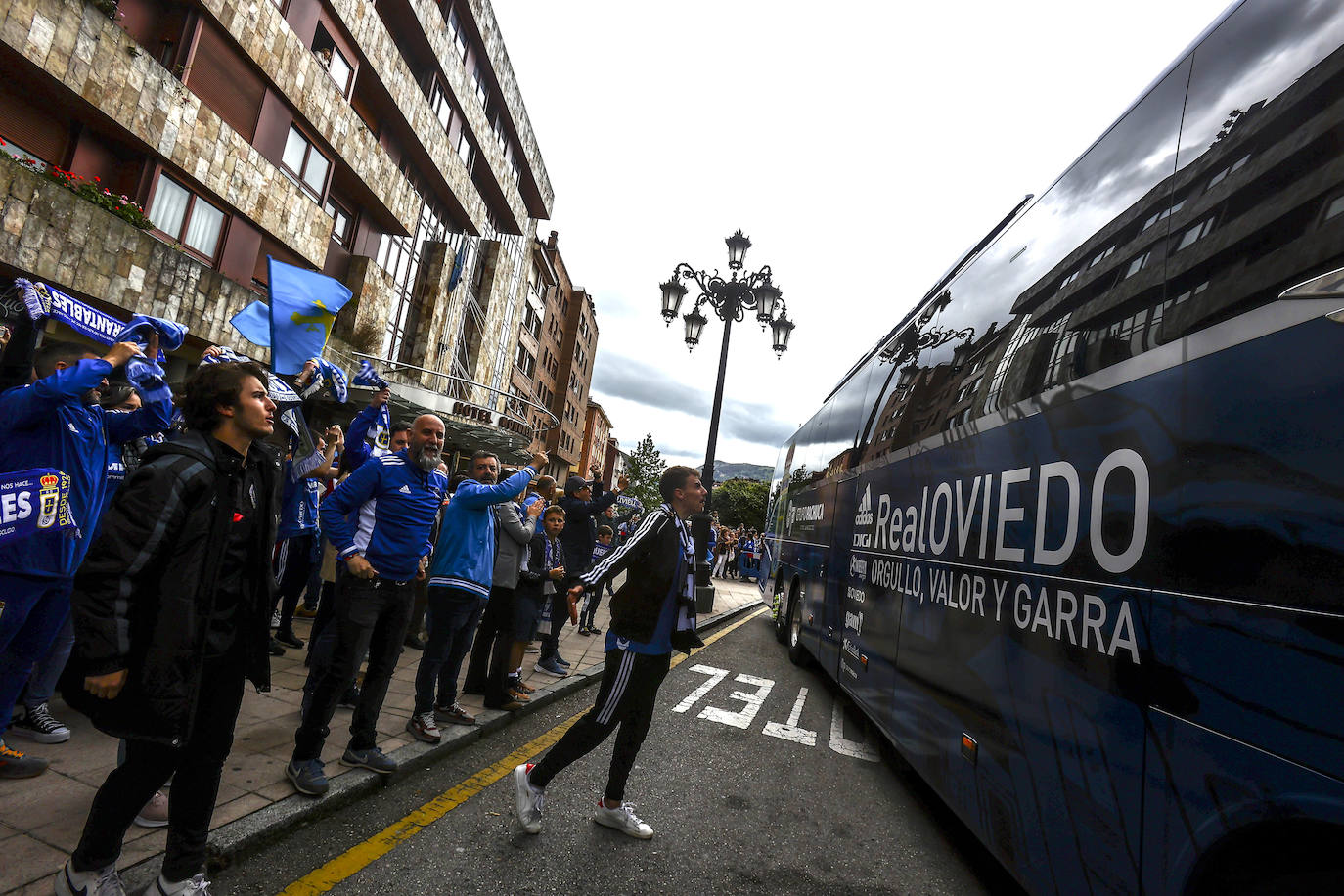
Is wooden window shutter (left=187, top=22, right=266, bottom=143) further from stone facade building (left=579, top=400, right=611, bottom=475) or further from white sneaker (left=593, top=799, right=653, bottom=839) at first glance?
stone facade building (left=579, top=400, right=611, bottom=475)

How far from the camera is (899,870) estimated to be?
3.42 m

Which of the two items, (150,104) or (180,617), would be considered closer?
(180,617)

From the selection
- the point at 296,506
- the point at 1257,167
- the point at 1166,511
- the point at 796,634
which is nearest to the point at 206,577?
the point at 1166,511

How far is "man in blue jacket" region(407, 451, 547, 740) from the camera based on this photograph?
4273 mm

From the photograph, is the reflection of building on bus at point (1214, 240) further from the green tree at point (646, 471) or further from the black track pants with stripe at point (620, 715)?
the green tree at point (646, 471)

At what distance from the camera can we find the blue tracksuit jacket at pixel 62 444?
309 cm

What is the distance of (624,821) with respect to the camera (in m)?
3.38

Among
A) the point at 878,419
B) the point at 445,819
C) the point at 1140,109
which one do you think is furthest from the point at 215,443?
the point at 878,419

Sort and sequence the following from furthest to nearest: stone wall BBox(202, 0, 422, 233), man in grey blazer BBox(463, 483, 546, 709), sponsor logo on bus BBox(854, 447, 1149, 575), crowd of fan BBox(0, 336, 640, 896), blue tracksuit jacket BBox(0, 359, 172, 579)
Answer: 1. stone wall BBox(202, 0, 422, 233)
2. man in grey blazer BBox(463, 483, 546, 709)
3. blue tracksuit jacket BBox(0, 359, 172, 579)
4. sponsor logo on bus BBox(854, 447, 1149, 575)
5. crowd of fan BBox(0, 336, 640, 896)

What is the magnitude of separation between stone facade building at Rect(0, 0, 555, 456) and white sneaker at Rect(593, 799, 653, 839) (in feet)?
36.4

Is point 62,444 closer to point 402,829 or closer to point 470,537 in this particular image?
point 470,537

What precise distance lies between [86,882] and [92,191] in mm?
12082

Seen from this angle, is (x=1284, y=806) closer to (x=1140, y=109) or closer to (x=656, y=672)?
(x=656, y=672)

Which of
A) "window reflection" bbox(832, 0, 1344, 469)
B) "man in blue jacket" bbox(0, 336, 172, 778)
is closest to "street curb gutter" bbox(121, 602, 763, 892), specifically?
"man in blue jacket" bbox(0, 336, 172, 778)
